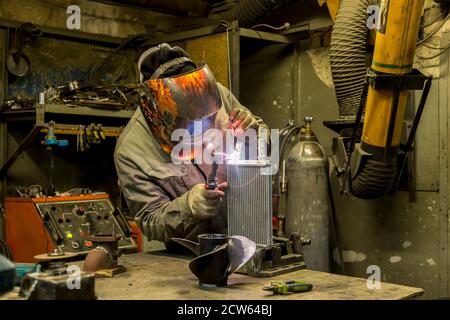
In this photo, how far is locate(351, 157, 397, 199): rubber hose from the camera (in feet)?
9.30

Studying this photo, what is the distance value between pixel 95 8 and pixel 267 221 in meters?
2.90

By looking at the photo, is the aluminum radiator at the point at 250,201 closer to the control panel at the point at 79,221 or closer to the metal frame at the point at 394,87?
the metal frame at the point at 394,87

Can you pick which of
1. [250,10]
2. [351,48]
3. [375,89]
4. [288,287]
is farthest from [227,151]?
[250,10]

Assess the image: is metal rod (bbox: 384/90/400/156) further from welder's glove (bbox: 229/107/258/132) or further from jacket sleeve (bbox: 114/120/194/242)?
jacket sleeve (bbox: 114/120/194/242)

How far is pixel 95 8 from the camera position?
13.6ft

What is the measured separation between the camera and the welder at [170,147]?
78.7 inches

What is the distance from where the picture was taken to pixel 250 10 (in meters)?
3.76

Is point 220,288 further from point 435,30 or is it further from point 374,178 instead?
point 435,30

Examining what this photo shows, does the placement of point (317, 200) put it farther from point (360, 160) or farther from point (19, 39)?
point (19, 39)

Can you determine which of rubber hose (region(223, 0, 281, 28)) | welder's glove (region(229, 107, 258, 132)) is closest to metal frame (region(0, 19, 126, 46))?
rubber hose (region(223, 0, 281, 28))

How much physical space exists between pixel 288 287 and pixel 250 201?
36 cm

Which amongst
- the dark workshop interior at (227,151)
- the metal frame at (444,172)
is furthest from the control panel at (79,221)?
the metal frame at (444,172)

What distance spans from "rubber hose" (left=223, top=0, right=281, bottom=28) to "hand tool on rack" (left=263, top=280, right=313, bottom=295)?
241 cm

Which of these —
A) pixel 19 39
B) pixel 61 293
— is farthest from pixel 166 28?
pixel 61 293
